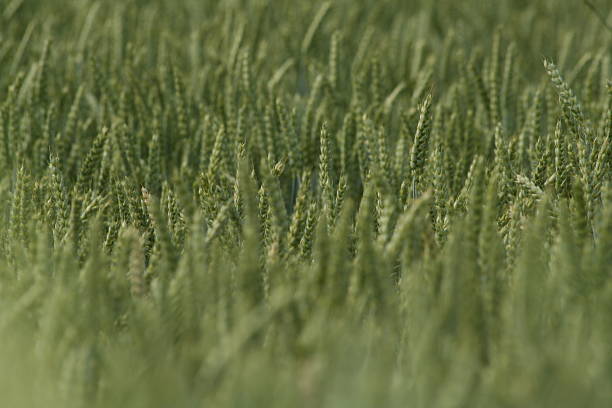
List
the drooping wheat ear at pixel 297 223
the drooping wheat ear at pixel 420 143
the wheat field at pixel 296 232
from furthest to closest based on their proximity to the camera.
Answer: the drooping wheat ear at pixel 420 143 → the drooping wheat ear at pixel 297 223 → the wheat field at pixel 296 232

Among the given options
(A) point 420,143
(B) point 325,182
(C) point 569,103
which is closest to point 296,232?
(B) point 325,182

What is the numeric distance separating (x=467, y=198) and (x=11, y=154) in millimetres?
846

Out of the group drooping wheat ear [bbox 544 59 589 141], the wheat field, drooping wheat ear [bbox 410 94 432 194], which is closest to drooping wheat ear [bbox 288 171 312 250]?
the wheat field

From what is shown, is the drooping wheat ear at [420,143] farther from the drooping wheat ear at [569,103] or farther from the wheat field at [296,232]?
the drooping wheat ear at [569,103]

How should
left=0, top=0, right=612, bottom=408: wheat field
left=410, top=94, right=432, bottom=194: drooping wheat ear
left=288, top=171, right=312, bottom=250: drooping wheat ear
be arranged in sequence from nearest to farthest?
left=0, top=0, right=612, bottom=408: wheat field → left=288, top=171, right=312, bottom=250: drooping wheat ear → left=410, top=94, right=432, bottom=194: drooping wheat ear

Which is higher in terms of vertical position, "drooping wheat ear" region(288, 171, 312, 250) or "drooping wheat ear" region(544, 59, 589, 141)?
"drooping wheat ear" region(544, 59, 589, 141)

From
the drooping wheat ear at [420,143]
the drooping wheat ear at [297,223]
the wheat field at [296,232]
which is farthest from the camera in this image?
the drooping wheat ear at [420,143]

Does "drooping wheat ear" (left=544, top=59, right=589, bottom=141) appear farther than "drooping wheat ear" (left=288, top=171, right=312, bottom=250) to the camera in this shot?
Yes

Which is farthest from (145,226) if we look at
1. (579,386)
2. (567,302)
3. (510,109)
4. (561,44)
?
(561,44)

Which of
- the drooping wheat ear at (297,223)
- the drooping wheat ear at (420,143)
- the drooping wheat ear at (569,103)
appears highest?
the drooping wheat ear at (569,103)

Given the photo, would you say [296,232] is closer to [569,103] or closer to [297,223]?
[297,223]

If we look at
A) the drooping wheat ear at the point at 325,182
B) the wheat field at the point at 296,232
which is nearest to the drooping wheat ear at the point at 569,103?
the wheat field at the point at 296,232

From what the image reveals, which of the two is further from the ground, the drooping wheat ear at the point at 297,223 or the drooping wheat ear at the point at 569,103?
the drooping wheat ear at the point at 569,103

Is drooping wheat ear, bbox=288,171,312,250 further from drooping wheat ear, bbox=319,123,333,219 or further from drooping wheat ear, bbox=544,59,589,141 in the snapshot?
drooping wheat ear, bbox=544,59,589,141
